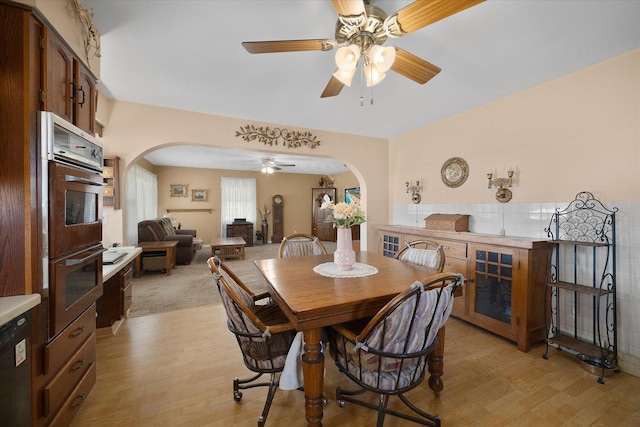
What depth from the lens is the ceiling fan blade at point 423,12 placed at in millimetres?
1106

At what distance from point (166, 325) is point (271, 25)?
114 inches

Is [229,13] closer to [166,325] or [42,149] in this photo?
[42,149]

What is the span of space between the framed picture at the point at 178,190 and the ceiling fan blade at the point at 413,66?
7.38 metres

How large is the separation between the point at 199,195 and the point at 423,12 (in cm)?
772

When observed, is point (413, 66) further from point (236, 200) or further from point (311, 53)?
point (236, 200)

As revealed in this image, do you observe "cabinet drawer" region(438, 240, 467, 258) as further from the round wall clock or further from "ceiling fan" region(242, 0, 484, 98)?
"ceiling fan" region(242, 0, 484, 98)

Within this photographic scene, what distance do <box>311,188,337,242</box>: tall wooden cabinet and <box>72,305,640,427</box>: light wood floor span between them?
627cm

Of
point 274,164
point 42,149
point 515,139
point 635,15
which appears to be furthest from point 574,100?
point 274,164

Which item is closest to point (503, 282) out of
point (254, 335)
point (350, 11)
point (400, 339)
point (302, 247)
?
point (400, 339)

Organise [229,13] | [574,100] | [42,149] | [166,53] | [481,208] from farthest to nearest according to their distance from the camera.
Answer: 1. [481,208]
2. [574,100]
3. [166,53]
4. [229,13]
5. [42,149]

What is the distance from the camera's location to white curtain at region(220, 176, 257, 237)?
311 inches

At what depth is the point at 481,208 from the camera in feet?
9.77

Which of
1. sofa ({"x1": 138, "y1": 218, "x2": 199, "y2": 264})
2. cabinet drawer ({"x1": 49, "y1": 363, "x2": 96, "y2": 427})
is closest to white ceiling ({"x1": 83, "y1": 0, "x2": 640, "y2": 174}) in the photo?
cabinet drawer ({"x1": 49, "y1": 363, "x2": 96, "y2": 427})

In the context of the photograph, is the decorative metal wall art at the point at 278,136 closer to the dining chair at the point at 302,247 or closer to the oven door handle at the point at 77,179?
the dining chair at the point at 302,247
